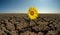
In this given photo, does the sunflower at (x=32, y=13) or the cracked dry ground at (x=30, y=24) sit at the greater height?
the sunflower at (x=32, y=13)

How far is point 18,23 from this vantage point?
198 centimetres

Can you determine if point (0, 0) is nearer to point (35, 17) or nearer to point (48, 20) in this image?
point (35, 17)

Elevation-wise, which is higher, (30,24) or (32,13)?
(32,13)

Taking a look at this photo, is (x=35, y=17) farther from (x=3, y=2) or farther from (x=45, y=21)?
(x=3, y=2)

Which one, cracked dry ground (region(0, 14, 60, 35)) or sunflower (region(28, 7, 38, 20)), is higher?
sunflower (region(28, 7, 38, 20))

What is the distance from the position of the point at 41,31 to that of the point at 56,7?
339 mm

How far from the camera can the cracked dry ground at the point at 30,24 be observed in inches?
77.6

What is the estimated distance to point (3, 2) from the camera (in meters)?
2.01

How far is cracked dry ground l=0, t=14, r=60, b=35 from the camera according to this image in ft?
6.46

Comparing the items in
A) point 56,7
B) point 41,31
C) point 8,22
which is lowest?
point 41,31

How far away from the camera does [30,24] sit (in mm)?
1994

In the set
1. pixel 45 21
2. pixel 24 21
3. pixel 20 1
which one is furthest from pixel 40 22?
pixel 20 1

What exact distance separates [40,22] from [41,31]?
0.11 meters

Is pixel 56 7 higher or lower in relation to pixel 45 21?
higher
